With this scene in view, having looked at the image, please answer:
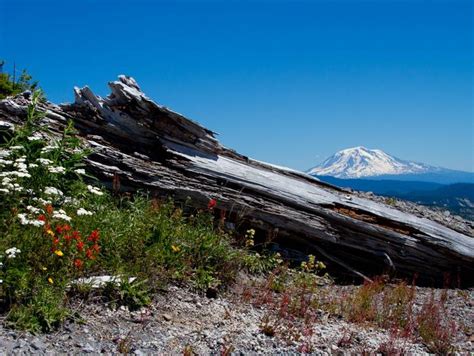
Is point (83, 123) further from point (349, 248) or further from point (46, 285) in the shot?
point (349, 248)

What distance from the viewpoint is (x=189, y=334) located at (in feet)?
21.4

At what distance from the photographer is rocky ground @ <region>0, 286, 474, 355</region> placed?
566cm

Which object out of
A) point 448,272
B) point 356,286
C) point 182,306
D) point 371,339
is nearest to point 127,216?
point 182,306

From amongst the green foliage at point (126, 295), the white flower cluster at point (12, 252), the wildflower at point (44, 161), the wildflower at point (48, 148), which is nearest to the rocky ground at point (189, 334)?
the green foliage at point (126, 295)

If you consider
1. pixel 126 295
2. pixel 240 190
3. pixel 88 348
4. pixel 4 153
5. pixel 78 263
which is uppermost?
pixel 240 190

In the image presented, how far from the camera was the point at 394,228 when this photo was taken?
504 inches

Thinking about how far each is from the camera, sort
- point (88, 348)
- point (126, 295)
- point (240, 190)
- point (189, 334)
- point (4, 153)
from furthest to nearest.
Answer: point (240, 190)
point (4, 153)
point (126, 295)
point (189, 334)
point (88, 348)

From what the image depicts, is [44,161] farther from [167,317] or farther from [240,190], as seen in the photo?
[240,190]

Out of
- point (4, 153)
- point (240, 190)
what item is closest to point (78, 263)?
point (4, 153)

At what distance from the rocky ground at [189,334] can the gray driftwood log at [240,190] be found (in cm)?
383

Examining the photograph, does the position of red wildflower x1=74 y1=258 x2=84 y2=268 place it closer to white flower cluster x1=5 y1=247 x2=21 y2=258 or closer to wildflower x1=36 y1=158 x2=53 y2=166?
white flower cluster x1=5 y1=247 x2=21 y2=258

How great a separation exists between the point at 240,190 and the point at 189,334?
5831mm

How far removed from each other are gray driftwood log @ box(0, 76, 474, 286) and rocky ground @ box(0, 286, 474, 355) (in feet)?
12.6

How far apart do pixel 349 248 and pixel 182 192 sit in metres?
4.96
